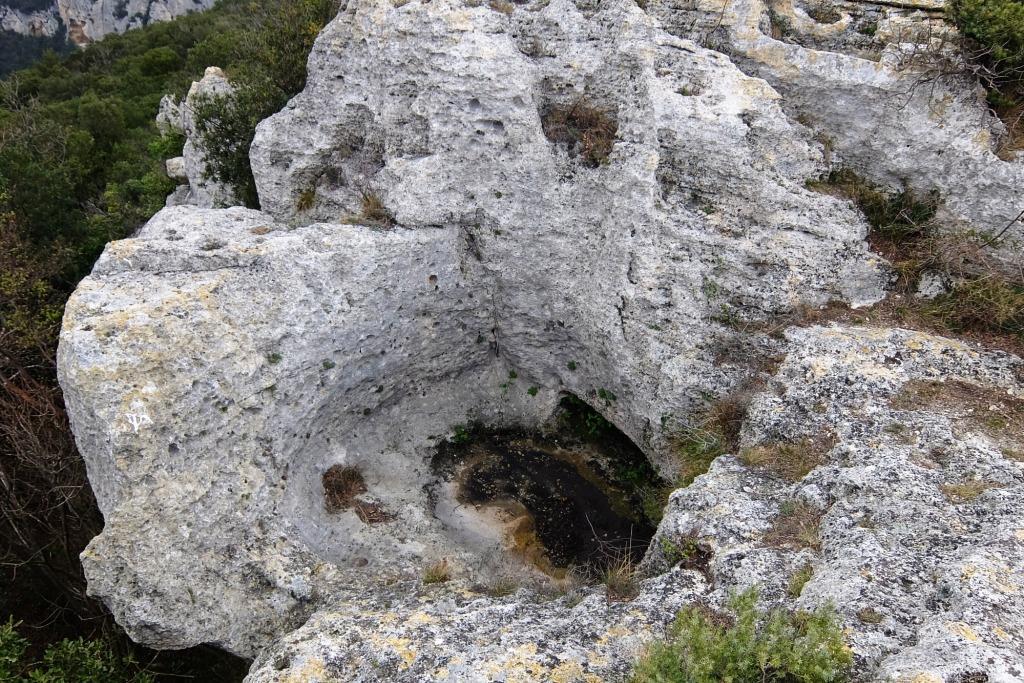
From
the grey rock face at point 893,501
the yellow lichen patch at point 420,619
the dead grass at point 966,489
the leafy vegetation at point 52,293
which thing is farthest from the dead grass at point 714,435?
the leafy vegetation at point 52,293

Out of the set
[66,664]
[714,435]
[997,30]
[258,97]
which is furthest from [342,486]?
[997,30]

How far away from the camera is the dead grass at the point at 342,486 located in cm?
991

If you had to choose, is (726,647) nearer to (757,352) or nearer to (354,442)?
(757,352)

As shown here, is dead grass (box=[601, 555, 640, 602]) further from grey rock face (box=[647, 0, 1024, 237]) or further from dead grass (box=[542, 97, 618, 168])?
grey rock face (box=[647, 0, 1024, 237])

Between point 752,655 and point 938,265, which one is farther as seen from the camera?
point 938,265

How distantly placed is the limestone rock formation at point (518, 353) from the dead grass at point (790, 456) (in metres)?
0.08

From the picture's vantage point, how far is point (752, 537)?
6.59 m

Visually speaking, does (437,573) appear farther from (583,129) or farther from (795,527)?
(583,129)

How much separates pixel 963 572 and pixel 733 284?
4.70 meters

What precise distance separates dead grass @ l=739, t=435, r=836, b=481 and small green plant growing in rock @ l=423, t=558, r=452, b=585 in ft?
13.3

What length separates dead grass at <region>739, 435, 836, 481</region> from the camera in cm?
735

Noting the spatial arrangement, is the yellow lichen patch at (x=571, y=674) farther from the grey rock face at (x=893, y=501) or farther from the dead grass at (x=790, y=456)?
the dead grass at (x=790, y=456)

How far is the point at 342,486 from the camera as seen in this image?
10.2 m

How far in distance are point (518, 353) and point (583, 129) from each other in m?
4.30
